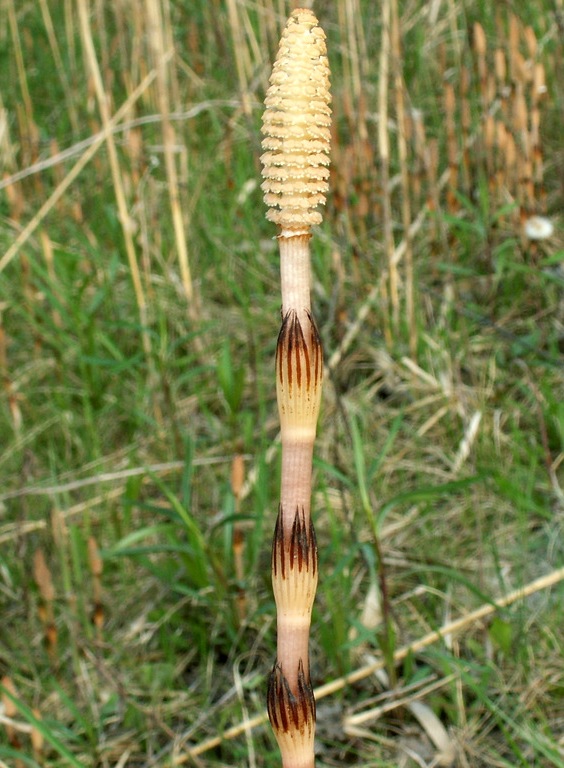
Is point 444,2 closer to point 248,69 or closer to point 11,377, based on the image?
point 248,69

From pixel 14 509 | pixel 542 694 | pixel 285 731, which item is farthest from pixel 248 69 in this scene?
pixel 285 731

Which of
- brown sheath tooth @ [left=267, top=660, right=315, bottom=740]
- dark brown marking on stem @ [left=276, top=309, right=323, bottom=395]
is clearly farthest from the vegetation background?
dark brown marking on stem @ [left=276, top=309, right=323, bottom=395]

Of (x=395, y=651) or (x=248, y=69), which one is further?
(x=248, y=69)

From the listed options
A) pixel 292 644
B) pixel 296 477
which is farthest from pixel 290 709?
pixel 296 477

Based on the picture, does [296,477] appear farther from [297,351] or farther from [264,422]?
[264,422]

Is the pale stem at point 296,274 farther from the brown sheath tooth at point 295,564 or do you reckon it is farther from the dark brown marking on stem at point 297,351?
the brown sheath tooth at point 295,564

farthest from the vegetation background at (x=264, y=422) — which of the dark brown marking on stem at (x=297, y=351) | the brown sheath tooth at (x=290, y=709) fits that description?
the dark brown marking on stem at (x=297, y=351)
